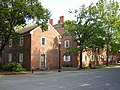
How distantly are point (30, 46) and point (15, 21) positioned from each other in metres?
6.36

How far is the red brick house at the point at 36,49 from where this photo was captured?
38438 millimetres

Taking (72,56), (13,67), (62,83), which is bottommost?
(62,83)

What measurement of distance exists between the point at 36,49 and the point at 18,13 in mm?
8651

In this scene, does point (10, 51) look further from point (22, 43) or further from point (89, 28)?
point (89, 28)

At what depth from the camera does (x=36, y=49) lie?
38.9 meters

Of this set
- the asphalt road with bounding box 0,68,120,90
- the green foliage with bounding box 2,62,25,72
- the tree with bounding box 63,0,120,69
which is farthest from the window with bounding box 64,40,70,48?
the asphalt road with bounding box 0,68,120,90

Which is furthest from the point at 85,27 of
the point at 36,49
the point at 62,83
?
the point at 62,83

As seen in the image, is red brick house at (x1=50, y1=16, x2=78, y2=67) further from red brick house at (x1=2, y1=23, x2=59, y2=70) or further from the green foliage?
the green foliage

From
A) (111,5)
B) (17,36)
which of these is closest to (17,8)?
(17,36)

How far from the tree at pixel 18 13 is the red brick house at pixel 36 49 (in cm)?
432

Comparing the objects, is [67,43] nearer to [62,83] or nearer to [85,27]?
[85,27]

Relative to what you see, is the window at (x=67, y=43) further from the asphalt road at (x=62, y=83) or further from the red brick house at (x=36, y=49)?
the asphalt road at (x=62, y=83)

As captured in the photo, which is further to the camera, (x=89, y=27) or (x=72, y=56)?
(x=72, y=56)

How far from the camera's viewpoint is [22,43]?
40531mm
